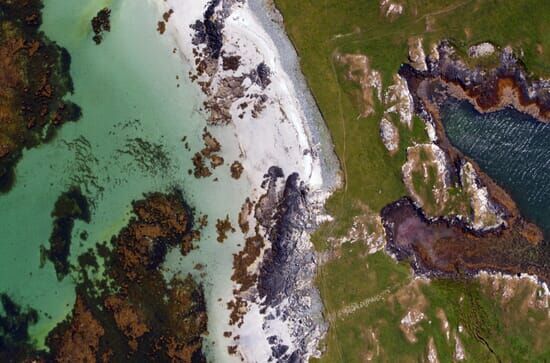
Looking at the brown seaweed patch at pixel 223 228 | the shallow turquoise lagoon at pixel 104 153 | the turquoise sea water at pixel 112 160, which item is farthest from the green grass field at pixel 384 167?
the shallow turquoise lagoon at pixel 104 153

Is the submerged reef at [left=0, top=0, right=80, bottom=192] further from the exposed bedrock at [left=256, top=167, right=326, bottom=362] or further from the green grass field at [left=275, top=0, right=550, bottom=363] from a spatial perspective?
the green grass field at [left=275, top=0, right=550, bottom=363]

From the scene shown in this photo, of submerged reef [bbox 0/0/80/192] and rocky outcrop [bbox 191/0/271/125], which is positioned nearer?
submerged reef [bbox 0/0/80/192]

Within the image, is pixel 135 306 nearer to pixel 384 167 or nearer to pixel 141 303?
pixel 141 303

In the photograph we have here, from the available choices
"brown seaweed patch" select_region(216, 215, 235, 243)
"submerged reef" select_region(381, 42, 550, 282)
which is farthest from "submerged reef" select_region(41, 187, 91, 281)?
"submerged reef" select_region(381, 42, 550, 282)

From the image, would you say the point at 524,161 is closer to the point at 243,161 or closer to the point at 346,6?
the point at 346,6

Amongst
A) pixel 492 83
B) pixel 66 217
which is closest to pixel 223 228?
pixel 66 217

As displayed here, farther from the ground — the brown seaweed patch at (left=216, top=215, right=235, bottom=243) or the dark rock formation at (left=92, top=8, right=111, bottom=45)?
the dark rock formation at (left=92, top=8, right=111, bottom=45)
